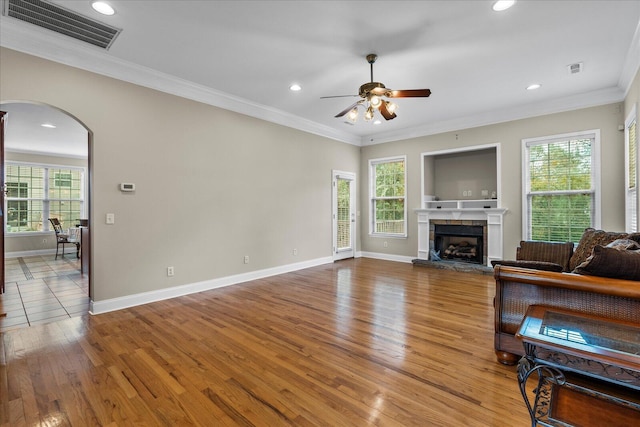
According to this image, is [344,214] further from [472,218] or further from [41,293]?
[41,293]

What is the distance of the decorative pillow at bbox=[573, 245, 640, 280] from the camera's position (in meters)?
1.87

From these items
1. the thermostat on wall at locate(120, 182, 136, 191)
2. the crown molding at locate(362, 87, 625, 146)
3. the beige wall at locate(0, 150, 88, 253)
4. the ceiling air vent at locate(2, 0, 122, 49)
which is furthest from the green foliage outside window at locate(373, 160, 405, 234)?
the beige wall at locate(0, 150, 88, 253)

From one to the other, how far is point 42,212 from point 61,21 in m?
7.83

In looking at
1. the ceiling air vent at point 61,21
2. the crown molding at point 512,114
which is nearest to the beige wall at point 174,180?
the ceiling air vent at point 61,21

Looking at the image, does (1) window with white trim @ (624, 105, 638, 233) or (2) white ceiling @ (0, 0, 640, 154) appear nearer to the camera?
(2) white ceiling @ (0, 0, 640, 154)

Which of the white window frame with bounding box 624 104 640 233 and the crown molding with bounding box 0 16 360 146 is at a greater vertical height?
the crown molding with bounding box 0 16 360 146

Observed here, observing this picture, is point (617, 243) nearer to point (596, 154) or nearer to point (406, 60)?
point (406, 60)

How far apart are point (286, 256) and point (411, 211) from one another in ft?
10.2

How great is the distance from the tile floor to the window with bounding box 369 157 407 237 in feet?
19.6

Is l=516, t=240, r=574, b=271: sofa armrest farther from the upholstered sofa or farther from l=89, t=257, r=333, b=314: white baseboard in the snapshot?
l=89, t=257, r=333, b=314: white baseboard

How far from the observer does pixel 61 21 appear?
290 cm

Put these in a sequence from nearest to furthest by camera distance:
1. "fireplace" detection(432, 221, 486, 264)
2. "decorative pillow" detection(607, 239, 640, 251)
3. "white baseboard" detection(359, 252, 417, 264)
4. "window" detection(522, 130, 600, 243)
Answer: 1. "decorative pillow" detection(607, 239, 640, 251)
2. "window" detection(522, 130, 600, 243)
3. "fireplace" detection(432, 221, 486, 264)
4. "white baseboard" detection(359, 252, 417, 264)

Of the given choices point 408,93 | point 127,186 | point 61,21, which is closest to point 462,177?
point 408,93

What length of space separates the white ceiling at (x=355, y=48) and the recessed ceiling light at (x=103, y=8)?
7 cm
